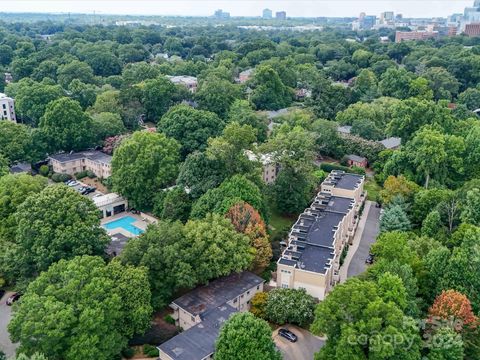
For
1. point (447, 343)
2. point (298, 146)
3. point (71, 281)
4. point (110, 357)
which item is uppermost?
point (298, 146)

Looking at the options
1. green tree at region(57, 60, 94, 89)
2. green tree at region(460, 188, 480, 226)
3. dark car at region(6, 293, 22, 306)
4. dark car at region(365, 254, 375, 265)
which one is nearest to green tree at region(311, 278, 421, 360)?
dark car at region(365, 254, 375, 265)

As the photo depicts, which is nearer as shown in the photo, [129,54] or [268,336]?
[268,336]

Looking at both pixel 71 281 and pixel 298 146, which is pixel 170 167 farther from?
pixel 71 281

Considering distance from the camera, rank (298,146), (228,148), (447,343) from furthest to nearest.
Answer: (298,146)
(228,148)
(447,343)

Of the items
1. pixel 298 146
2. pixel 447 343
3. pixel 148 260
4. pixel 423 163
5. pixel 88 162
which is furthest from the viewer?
pixel 88 162

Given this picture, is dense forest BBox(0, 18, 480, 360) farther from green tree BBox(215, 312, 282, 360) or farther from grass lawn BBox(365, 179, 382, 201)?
green tree BBox(215, 312, 282, 360)

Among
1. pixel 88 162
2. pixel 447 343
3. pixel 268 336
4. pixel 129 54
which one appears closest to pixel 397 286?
pixel 447 343

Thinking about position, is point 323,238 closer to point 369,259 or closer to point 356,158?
point 369,259

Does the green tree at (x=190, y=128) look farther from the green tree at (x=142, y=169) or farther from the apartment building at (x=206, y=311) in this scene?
the apartment building at (x=206, y=311)
